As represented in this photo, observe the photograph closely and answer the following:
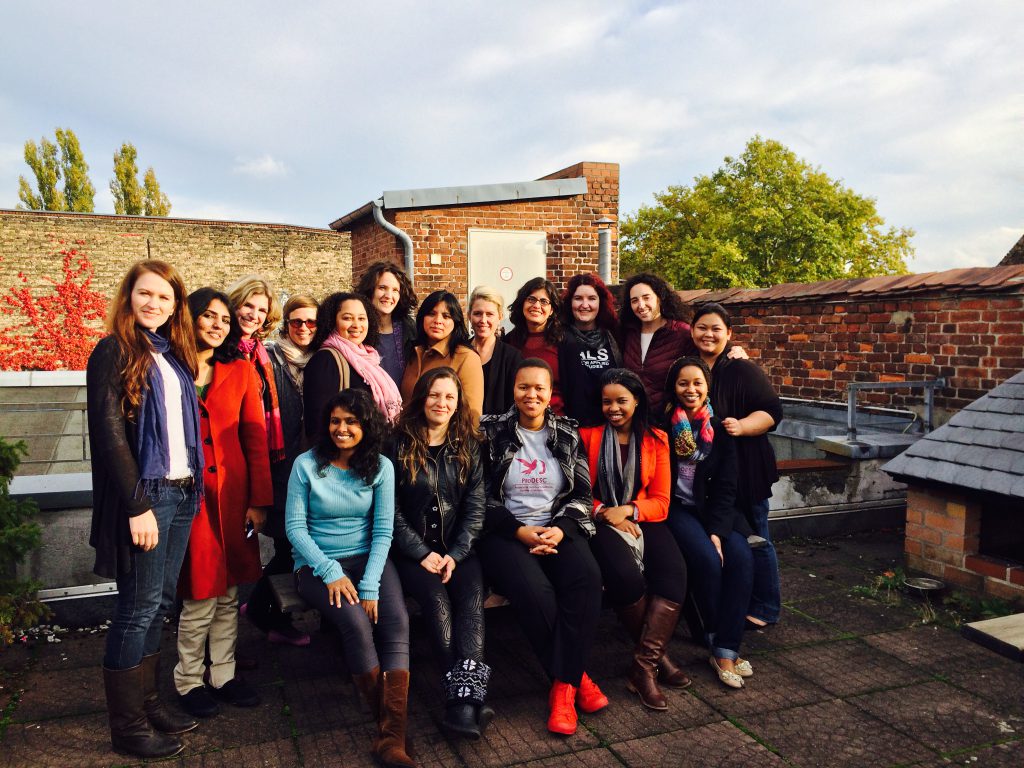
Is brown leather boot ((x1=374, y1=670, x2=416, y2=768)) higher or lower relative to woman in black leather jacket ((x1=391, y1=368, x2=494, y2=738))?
lower

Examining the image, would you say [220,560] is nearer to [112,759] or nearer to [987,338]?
[112,759]

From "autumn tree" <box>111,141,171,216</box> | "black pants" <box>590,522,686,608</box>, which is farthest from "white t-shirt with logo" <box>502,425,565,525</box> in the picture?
"autumn tree" <box>111,141,171,216</box>

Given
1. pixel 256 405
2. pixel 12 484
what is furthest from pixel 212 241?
pixel 256 405

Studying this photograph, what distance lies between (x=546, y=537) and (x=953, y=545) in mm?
3033

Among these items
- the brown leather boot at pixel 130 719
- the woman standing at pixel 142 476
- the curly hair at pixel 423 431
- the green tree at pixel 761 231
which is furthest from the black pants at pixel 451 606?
the green tree at pixel 761 231

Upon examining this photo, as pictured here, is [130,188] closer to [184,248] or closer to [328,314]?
[184,248]

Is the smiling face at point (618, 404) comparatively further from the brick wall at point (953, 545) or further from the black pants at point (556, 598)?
the brick wall at point (953, 545)

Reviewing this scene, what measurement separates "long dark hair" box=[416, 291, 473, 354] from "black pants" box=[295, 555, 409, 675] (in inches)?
51.5

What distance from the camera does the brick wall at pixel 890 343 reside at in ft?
19.4

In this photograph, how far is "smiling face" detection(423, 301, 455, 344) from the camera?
12.7 ft

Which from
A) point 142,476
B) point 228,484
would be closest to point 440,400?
point 228,484

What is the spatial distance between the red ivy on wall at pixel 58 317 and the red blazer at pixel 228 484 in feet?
60.4

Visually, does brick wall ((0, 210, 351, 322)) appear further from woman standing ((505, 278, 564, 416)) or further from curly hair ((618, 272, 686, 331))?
curly hair ((618, 272, 686, 331))

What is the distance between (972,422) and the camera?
490 cm
